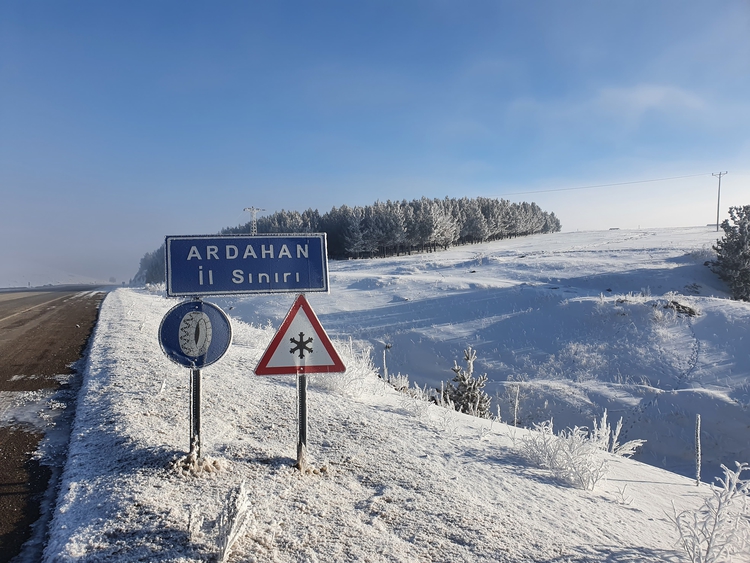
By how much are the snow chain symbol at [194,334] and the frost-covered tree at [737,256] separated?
3069 centimetres

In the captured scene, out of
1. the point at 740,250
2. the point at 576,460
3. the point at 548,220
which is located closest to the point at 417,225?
the point at 740,250

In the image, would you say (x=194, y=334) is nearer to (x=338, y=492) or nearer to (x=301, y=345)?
(x=301, y=345)

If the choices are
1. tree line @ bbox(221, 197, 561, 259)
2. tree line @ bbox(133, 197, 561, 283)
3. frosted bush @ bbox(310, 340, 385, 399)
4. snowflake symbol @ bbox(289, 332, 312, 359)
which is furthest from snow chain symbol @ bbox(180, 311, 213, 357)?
tree line @ bbox(221, 197, 561, 259)

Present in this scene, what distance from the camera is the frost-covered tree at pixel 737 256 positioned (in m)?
24.8

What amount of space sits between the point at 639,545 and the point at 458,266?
39.4 meters

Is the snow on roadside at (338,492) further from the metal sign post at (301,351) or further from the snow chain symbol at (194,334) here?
the snow chain symbol at (194,334)

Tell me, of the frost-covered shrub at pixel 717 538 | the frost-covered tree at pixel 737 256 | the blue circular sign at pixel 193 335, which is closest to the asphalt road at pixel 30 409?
the blue circular sign at pixel 193 335

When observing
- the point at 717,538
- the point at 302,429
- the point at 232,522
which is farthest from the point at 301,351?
the point at 717,538

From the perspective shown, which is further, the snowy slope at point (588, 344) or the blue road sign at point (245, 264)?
the snowy slope at point (588, 344)

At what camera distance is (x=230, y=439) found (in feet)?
12.8

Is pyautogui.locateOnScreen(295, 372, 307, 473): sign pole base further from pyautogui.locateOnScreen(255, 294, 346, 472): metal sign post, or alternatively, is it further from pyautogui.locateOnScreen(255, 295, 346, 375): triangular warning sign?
pyautogui.locateOnScreen(255, 295, 346, 375): triangular warning sign

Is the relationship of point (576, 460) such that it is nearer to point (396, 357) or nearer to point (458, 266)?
point (396, 357)

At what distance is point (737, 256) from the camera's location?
2519 centimetres

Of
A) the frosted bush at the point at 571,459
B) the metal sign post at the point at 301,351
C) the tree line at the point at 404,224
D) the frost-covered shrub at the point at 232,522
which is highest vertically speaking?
the tree line at the point at 404,224
